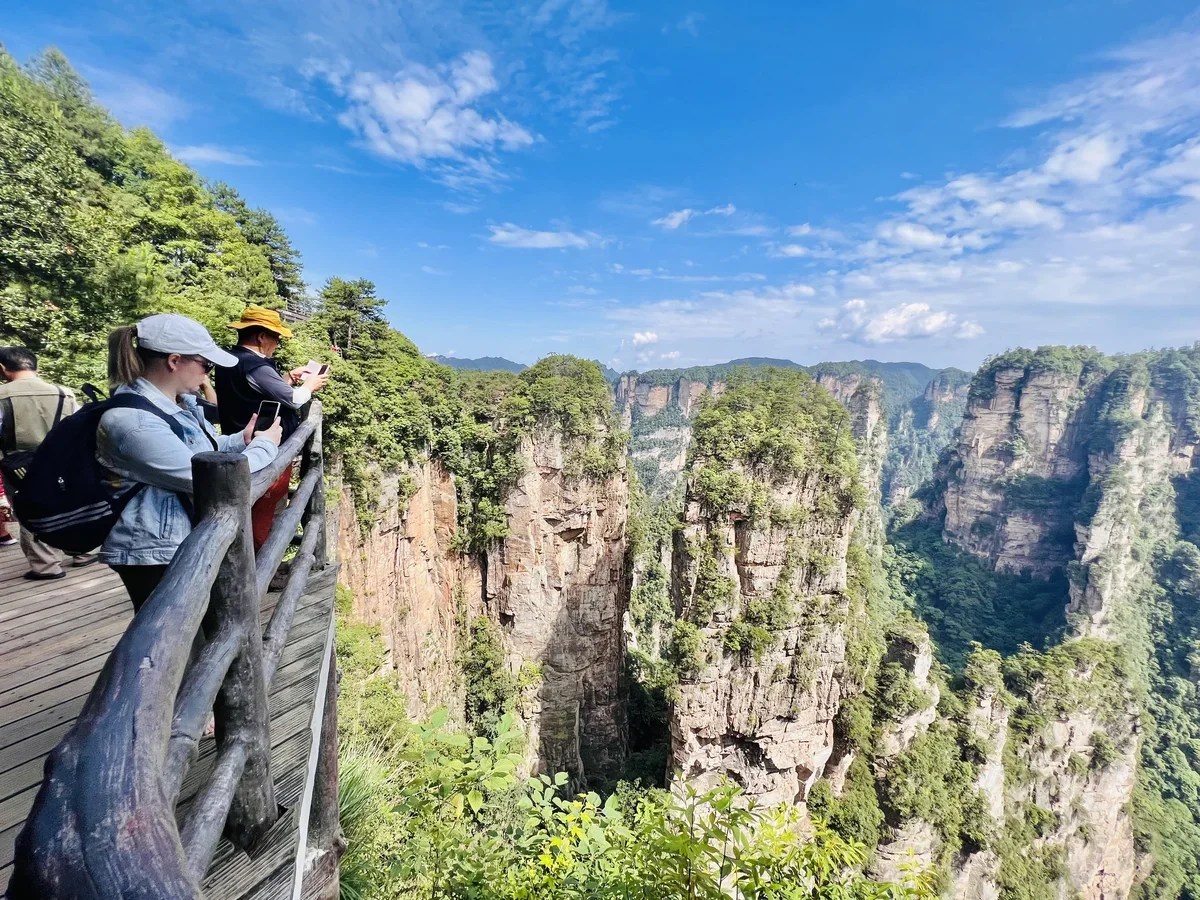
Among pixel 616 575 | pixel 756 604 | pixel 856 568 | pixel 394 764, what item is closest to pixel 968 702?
pixel 856 568

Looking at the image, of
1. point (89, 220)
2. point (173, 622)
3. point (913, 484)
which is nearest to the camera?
point (173, 622)

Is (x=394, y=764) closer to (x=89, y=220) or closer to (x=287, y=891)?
(x=287, y=891)

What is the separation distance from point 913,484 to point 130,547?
123077mm

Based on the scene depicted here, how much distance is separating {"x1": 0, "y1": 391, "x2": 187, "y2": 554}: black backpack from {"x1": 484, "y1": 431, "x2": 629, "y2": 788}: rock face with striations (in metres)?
15.5

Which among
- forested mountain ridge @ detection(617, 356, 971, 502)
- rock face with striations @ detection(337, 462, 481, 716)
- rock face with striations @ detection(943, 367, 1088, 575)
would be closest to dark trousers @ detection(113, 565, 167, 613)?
rock face with striations @ detection(337, 462, 481, 716)

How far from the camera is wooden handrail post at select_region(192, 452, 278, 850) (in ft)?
4.70

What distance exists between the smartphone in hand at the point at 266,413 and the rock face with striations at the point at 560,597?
14.3 m

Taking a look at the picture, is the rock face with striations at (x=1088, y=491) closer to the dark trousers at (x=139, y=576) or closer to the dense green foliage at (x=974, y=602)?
the dense green foliage at (x=974, y=602)

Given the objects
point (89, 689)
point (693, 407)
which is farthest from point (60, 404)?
point (693, 407)

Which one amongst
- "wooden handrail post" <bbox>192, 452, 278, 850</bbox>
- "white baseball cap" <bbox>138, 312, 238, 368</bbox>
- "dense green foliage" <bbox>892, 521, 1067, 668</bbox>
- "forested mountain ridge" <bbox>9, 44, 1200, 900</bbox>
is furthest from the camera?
"dense green foliage" <bbox>892, 521, 1067, 668</bbox>

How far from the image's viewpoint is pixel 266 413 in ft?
11.0

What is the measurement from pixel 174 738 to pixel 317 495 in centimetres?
307

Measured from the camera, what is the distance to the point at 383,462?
14180 mm

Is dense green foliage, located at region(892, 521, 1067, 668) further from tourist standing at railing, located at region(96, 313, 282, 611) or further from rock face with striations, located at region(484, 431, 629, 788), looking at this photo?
tourist standing at railing, located at region(96, 313, 282, 611)
